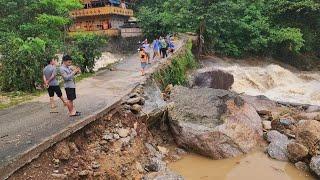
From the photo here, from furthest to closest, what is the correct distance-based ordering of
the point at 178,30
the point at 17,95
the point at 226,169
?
1. the point at 178,30
2. the point at 17,95
3. the point at 226,169

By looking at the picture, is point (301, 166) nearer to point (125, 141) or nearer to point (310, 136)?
point (310, 136)

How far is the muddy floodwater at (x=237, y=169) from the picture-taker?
1062 cm

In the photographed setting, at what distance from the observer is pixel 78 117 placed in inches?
387

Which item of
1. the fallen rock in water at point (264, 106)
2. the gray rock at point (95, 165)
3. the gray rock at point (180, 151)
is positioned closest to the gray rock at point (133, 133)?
the gray rock at point (180, 151)

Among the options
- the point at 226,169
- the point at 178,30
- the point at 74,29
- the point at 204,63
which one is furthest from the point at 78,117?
the point at 74,29

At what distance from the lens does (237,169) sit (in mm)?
11031

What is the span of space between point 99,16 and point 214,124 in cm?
2831

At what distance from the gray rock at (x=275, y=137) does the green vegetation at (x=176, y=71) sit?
5855mm

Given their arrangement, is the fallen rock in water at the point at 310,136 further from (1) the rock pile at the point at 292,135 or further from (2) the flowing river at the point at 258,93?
(2) the flowing river at the point at 258,93

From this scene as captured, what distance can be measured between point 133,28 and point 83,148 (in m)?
26.7

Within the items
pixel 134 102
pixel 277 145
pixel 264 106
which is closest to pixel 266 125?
pixel 277 145

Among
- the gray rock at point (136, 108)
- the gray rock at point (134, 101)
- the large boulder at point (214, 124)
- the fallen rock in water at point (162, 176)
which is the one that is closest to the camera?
the fallen rock in water at point (162, 176)

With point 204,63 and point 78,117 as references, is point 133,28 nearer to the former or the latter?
point 204,63

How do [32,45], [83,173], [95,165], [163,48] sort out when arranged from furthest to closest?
[163,48], [32,45], [95,165], [83,173]
